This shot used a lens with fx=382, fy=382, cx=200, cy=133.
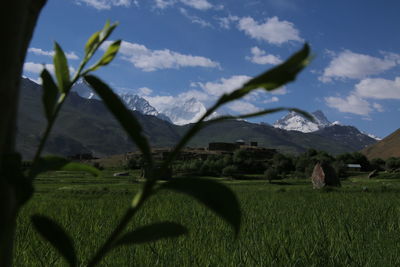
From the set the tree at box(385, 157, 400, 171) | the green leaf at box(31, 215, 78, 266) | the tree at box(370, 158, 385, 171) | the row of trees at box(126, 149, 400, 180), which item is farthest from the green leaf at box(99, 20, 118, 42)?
the tree at box(370, 158, 385, 171)

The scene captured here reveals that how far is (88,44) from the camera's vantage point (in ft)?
1.98

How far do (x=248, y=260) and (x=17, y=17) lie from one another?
2215 mm

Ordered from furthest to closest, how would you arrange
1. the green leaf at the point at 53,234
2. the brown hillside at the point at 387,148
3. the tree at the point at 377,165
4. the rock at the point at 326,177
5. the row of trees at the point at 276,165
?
the brown hillside at the point at 387,148, the tree at the point at 377,165, the row of trees at the point at 276,165, the rock at the point at 326,177, the green leaf at the point at 53,234

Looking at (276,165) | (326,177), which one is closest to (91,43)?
(326,177)

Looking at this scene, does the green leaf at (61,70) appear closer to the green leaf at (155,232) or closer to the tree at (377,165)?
the green leaf at (155,232)

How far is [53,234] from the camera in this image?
20.9 inches

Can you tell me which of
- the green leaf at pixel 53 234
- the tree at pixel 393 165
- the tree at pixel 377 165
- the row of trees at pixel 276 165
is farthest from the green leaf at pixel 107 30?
the tree at pixel 377 165

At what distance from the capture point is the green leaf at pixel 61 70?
586mm

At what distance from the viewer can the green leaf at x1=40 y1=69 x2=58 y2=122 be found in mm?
550

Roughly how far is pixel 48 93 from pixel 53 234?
0.20 meters

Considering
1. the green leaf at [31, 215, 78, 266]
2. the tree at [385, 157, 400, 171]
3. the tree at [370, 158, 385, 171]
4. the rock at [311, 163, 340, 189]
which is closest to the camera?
the green leaf at [31, 215, 78, 266]

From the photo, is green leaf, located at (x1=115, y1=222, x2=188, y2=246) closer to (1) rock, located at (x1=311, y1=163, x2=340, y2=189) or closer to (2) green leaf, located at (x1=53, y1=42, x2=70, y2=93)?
(2) green leaf, located at (x1=53, y1=42, x2=70, y2=93)

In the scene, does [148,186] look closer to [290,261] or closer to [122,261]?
[122,261]

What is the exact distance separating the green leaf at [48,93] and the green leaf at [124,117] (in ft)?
0.35
